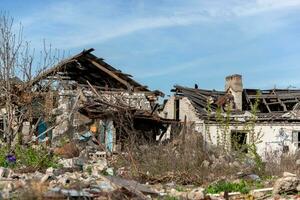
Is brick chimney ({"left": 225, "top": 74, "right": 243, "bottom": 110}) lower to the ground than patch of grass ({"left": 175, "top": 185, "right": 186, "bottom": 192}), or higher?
higher

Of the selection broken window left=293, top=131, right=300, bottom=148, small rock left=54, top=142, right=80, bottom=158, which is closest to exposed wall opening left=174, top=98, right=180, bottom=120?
broken window left=293, top=131, right=300, bottom=148

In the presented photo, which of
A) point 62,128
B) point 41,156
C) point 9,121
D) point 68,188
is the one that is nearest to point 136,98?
point 62,128

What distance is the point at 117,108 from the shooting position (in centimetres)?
2325

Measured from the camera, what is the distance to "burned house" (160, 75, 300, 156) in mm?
27906

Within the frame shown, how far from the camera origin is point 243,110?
32281mm

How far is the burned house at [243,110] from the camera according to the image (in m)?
27.9

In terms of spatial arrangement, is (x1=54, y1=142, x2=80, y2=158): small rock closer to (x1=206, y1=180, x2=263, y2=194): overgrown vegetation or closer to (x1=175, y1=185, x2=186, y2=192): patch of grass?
(x1=175, y1=185, x2=186, y2=192): patch of grass

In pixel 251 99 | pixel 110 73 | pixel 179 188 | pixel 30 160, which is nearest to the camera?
pixel 179 188

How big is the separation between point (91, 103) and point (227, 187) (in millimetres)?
13835

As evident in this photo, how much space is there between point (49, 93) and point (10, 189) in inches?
506

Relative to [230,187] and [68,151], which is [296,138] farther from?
[230,187]

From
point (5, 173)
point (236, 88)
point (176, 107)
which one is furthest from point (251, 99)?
point (5, 173)

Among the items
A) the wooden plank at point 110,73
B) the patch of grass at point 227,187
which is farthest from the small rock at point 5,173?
the wooden plank at point 110,73

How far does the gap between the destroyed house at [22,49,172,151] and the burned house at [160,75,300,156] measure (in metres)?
2.78
